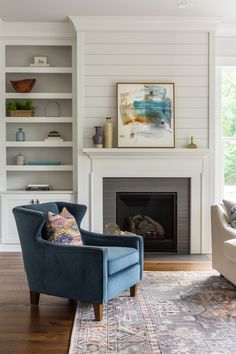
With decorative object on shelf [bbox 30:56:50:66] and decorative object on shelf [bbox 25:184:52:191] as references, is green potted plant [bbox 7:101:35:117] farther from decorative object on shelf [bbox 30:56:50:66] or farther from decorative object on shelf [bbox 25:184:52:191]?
decorative object on shelf [bbox 25:184:52:191]

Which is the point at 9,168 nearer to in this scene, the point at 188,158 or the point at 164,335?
the point at 188,158

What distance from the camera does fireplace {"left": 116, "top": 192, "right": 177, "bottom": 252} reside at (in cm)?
620

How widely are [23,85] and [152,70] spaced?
1603 millimetres

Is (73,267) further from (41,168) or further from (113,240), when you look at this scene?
(41,168)

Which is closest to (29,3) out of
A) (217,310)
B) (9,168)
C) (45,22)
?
(45,22)

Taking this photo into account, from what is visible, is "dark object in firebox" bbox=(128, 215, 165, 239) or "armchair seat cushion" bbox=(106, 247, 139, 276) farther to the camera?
"dark object in firebox" bbox=(128, 215, 165, 239)

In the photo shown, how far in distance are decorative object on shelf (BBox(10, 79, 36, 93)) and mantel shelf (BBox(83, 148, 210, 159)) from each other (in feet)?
3.65

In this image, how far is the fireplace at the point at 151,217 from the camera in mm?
6195

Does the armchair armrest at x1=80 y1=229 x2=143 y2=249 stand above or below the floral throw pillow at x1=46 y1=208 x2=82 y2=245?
below

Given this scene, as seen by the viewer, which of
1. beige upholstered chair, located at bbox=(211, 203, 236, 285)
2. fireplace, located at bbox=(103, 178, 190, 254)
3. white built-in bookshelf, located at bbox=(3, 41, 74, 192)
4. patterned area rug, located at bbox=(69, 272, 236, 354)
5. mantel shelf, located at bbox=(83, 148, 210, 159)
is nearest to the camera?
patterned area rug, located at bbox=(69, 272, 236, 354)

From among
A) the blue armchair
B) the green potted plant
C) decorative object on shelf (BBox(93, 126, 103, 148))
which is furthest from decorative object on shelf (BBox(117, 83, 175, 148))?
the blue armchair

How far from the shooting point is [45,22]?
20.0 feet

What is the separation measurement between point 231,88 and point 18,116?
2739 mm

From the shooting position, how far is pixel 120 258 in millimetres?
3879
